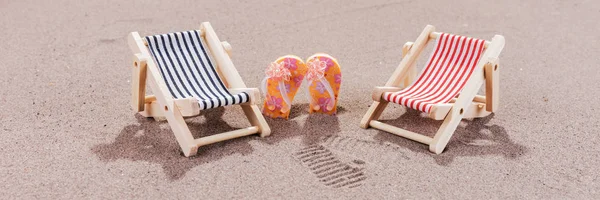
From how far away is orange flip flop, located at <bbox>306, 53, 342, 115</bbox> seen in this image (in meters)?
3.70

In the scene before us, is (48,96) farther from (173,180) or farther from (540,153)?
(540,153)

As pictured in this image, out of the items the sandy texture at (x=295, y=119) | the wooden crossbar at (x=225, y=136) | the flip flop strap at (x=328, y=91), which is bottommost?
the sandy texture at (x=295, y=119)

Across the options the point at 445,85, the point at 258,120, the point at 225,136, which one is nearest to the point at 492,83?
the point at 445,85

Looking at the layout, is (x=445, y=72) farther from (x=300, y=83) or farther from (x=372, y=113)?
(x=300, y=83)

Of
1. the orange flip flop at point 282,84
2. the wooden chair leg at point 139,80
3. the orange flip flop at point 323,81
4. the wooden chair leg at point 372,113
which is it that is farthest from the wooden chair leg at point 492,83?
the wooden chair leg at point 139,80

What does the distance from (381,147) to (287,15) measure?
106 inches

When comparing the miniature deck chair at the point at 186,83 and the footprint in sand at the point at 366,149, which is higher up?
the miniature deck chair at the point at 186,83

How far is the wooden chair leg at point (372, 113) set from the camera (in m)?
3.70

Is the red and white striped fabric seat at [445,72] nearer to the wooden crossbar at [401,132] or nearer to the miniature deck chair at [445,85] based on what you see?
the miniature deck chair at [445,85]

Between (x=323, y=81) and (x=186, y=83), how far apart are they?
2.54ft

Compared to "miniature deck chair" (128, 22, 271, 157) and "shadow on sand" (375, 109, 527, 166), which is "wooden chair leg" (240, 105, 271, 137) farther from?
"shadow on sand" (375, 109, 527, 166)

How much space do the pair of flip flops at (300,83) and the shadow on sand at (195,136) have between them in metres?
0.07

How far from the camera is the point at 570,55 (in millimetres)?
5023

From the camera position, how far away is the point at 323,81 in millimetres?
3746
